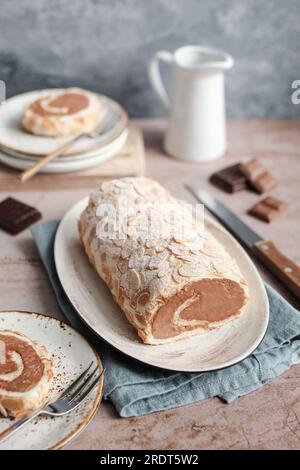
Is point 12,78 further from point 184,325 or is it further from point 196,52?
point 184,325

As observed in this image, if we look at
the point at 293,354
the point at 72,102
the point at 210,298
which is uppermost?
the point at 72,102

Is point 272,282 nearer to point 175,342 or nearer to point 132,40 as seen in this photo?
point 175,342

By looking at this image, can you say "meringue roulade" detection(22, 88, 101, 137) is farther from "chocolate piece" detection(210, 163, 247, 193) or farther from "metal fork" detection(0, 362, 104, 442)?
"metal fork" detection(0, 362, 104, 442)

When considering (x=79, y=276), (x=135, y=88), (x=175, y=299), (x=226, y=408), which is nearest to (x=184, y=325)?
(x=175, y=299)

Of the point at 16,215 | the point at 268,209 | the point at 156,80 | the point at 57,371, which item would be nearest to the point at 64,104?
the point at 156,80

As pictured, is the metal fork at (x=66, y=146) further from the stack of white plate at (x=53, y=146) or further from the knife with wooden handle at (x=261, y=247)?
the knife with wooden handle at (x=261, y=247)

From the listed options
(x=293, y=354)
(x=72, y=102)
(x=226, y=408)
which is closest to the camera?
(x=226, y=408)

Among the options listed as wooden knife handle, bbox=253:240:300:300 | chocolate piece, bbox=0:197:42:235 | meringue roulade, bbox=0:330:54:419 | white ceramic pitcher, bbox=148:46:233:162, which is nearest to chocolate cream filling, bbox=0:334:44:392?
meringue roulade, bbox=0:330:54:419
